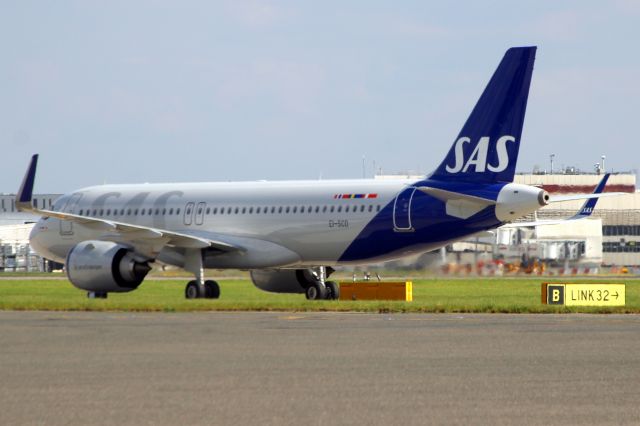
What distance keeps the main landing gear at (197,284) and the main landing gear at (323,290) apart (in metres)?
3.49

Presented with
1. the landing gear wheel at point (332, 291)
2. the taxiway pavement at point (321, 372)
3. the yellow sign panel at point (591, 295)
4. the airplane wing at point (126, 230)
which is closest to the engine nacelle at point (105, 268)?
the airplane wing at point (126, 230)

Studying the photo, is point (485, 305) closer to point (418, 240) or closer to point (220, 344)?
point (418, 240)

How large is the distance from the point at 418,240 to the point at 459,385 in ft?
83.7

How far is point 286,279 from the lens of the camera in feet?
149

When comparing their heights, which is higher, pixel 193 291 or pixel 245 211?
pixel 245 211

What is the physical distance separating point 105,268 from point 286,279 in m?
7.05

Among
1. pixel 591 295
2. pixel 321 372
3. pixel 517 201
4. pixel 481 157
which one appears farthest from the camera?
pixel 481 157

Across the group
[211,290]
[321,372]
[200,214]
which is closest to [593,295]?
[211,290]

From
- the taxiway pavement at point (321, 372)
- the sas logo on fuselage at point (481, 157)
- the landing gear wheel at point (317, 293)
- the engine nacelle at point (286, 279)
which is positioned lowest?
the taxiway pavement at point (321, 372)

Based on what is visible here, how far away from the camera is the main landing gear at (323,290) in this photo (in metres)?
44.0

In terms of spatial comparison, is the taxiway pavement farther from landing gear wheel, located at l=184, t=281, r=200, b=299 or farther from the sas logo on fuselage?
landing gear wheel, located at l=184, t=281, r=200, b=299

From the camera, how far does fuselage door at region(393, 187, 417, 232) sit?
3956 cm

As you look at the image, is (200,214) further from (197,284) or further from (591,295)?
(591,295)

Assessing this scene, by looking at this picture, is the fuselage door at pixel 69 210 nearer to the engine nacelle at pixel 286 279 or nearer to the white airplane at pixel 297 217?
the white airplane at pixel 297 217
